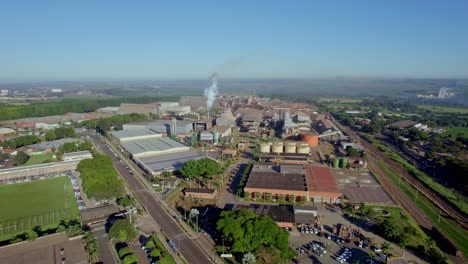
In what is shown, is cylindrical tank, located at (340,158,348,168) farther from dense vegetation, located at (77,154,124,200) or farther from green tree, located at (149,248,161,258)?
green tree, located at (149,248,161,258)

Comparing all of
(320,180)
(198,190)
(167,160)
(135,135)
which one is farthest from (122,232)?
(135,135)

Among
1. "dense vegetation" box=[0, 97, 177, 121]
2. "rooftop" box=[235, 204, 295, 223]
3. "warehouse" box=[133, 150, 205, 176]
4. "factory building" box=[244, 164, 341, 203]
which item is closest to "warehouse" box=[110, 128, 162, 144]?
"warehouse" box=[133, 150, 205, 176]

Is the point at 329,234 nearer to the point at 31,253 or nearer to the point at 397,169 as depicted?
the point at 31,253

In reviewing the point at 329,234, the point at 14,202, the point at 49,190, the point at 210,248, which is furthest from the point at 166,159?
the point at 329,234

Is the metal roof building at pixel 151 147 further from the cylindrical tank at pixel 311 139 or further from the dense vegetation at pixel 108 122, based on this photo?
the cylindrical tank at pixel 311 139

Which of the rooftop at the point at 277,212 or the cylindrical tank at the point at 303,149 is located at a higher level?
the cylindrical tank at the point at 303,149

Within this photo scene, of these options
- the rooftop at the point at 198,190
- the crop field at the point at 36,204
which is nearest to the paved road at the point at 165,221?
the rooftop at the point at 198,190

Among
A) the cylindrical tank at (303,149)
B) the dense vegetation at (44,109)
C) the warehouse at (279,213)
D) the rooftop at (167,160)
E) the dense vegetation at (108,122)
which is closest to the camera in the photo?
the warehouse at (279,213)
